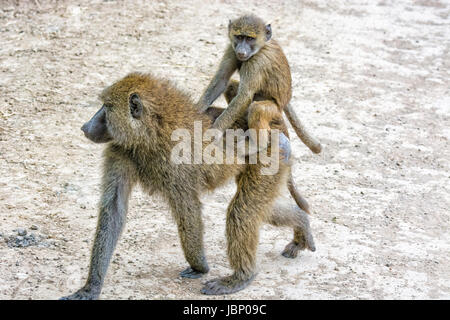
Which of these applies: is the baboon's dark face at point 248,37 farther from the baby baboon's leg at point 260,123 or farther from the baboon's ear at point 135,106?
the baboon's ear at point 135,106

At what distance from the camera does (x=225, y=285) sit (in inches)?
203

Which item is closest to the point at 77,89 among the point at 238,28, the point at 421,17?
the point at 238,28

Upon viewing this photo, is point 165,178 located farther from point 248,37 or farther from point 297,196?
point 248,37

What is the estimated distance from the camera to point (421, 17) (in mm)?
11961

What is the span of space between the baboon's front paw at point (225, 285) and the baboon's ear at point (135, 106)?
4.74 feet

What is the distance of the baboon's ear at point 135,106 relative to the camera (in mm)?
4812

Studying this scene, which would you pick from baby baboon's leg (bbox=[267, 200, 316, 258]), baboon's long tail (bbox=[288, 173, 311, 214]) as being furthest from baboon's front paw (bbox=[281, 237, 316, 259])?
baboon's long tail (bbox=[288, 173, 311, 214])

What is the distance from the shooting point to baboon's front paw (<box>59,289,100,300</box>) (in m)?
4.77

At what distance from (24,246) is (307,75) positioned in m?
5.29

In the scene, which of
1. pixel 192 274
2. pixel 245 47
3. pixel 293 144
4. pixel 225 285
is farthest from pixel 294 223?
pixel 293 144

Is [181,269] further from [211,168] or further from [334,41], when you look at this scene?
[334,41]

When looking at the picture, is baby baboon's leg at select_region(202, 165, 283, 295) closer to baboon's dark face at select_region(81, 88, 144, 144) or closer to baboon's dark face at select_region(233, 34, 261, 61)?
baboon's dark face at select_region(81, 88, 144, 144)

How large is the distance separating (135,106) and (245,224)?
1.26 m

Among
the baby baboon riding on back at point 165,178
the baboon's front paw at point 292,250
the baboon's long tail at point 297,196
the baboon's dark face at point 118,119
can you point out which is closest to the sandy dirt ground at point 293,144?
the baboon's front paw at point 292,250
